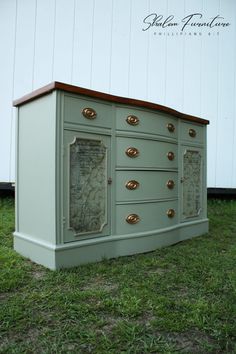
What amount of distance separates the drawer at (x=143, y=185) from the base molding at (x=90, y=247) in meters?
0.28

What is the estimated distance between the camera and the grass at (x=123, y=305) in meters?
1.12

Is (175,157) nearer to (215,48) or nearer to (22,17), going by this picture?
(215,48)

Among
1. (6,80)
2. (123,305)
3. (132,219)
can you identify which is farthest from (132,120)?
(6,80)

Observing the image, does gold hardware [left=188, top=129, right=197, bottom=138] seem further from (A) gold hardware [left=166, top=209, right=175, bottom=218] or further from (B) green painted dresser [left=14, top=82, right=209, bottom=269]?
(A) gold hardware [left=166, top=209, right=175, bottom=218]

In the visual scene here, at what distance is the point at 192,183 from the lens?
9.39 feet

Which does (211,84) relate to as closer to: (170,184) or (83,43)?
(83,43)

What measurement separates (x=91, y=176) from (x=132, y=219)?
0.46 meters

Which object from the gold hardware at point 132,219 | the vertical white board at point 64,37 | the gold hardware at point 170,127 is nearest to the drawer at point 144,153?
the gold hardware at point 170,127

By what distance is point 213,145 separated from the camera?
4344mm

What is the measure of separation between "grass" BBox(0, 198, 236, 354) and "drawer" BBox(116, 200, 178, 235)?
8.9 inches

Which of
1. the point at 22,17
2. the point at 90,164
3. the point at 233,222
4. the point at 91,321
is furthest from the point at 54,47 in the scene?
the point at 91,321

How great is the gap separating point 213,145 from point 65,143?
117 inches

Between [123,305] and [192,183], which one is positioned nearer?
[123,305]

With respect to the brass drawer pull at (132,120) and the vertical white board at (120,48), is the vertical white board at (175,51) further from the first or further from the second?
the brass drawer pull at (132,120)
